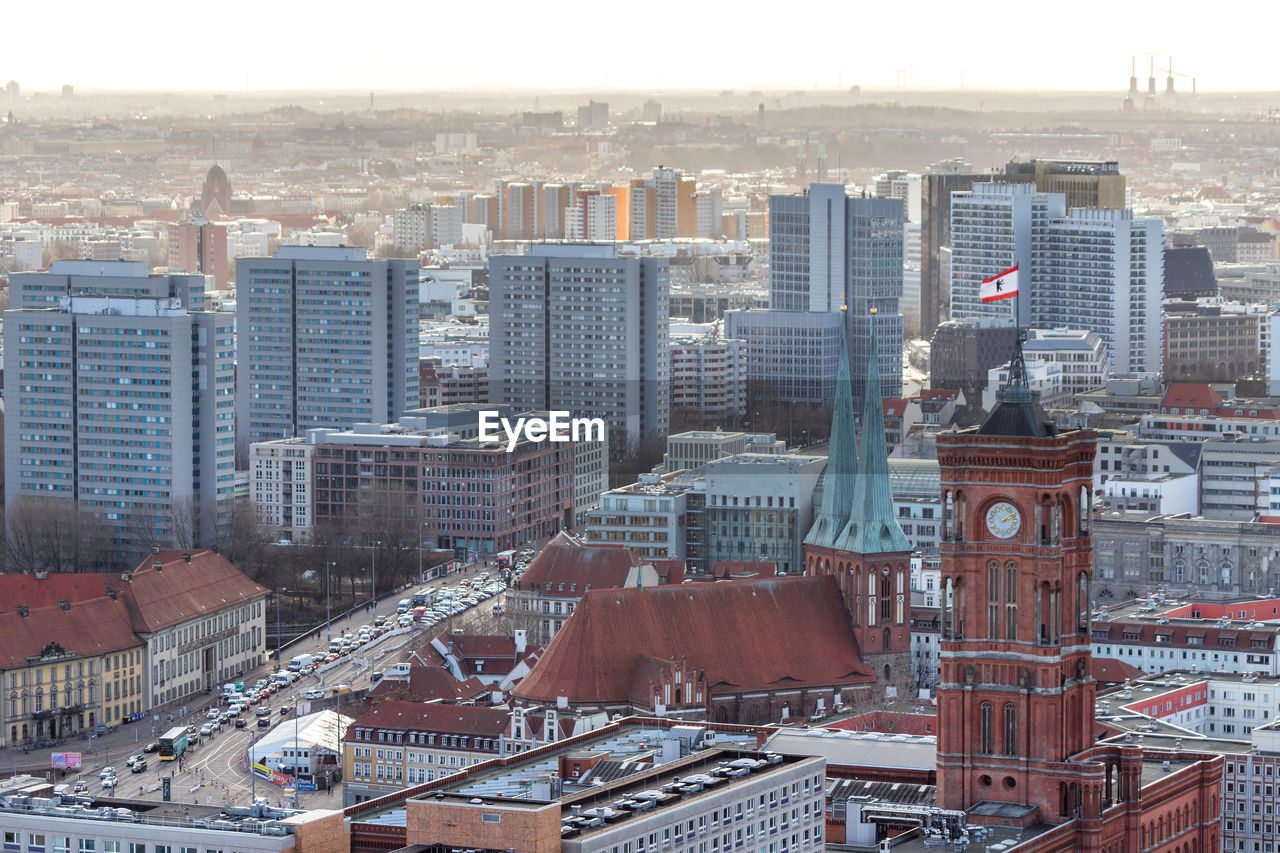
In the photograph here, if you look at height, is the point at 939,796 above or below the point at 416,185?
below

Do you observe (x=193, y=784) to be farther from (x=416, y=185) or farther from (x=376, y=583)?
(x=416, y=185)

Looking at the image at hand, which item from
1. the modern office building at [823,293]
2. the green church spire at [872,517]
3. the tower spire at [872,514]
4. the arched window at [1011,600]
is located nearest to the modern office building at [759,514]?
the tower spire at [872,514]

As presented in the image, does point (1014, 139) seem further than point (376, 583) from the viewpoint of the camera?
Yes

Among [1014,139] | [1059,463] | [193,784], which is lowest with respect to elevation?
[193,784]

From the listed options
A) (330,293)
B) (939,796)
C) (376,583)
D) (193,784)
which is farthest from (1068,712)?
(330,293)

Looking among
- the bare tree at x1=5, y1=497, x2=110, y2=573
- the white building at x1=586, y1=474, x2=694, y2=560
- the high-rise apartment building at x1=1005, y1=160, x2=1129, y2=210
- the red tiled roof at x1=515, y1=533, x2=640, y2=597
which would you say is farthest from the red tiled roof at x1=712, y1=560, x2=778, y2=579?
the high-rise apartment building at x1=1005, y1=160, x2=1129, y2=210

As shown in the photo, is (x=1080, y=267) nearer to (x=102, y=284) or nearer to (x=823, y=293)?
(x=823, y=293)

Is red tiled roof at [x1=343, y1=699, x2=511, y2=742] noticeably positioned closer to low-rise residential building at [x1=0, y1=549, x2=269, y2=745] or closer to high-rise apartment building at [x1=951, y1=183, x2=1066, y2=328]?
low-rise residential building at [x1=0, y1=549, x2=269, y2=745]
